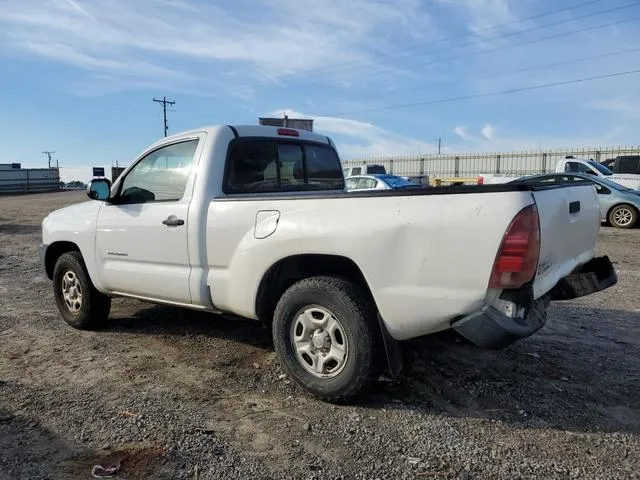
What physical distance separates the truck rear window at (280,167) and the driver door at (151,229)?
0.37 m

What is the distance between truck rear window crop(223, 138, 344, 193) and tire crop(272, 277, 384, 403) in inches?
49.2

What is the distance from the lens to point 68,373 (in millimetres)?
4574

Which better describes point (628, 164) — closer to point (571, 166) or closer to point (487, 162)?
point (571, 166)

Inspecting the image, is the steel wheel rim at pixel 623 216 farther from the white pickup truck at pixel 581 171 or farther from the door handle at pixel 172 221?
the door handle at pixel 172 221

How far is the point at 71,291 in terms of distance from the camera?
590cm

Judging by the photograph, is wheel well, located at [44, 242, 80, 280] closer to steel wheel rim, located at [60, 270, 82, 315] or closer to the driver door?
steel wheel rim, located at [60, 270, 82, 315]

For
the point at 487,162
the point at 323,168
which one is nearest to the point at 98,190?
the point at 323,168

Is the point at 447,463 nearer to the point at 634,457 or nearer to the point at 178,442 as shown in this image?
the point at 634,457

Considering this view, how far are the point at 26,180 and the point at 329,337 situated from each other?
5420 cm

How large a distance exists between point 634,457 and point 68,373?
4.09m

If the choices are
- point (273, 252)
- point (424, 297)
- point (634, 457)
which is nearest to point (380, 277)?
point (424, 297)

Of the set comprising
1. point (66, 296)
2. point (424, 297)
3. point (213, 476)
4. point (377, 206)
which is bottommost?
point (213, 476)

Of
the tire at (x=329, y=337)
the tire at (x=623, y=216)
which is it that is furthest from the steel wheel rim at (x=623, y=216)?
the tire at (x=329, y=337)

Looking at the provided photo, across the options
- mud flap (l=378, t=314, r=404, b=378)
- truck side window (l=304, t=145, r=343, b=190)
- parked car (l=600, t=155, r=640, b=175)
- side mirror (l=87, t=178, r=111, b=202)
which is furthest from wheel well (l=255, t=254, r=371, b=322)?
parked car (l=600, t=155, r=640, b=175)
